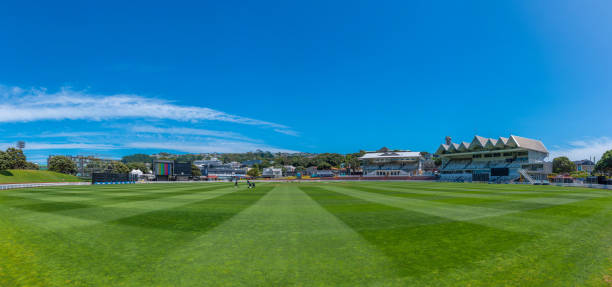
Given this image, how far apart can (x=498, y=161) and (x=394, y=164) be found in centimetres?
3354

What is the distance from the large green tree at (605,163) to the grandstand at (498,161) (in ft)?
46.6

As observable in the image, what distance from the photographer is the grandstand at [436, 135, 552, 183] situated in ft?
214

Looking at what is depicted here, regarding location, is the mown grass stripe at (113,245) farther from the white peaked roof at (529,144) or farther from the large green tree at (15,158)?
the large green tree at (15,158)

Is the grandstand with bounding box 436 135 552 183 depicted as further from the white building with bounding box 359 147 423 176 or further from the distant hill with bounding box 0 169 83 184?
the distant hill with bounding box 0 169 83 184

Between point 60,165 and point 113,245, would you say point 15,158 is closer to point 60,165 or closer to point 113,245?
point 60,165

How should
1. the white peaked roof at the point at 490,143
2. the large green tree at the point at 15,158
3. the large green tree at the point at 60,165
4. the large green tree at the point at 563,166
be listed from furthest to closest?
the large green tree at the point at 563,166, the large green tree at the point at 60,165, the white peaked roof at the point at 490,143, the large green tree at the point at 15,158

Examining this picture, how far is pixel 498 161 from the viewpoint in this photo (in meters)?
→ 74.4

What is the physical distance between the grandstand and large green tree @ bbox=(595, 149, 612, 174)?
46.6ft

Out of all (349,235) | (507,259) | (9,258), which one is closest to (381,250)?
(349,235)

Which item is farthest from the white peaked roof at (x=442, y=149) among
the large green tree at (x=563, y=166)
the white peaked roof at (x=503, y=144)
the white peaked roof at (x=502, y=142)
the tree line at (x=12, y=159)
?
the tree line at (x=12, y=159)

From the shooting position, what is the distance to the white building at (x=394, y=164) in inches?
3765

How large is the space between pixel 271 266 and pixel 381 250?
2.75 metres

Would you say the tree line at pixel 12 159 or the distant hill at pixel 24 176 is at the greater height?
the tree line at pixel 12 159

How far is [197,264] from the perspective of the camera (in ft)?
18.5
